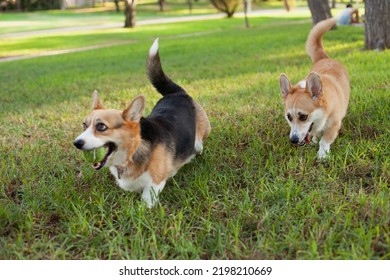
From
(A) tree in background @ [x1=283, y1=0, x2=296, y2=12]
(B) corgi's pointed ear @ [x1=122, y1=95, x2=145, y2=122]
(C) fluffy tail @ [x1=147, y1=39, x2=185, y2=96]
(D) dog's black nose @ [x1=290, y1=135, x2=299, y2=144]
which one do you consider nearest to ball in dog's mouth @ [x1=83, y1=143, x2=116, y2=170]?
(B) corgi's pointed ear @ [x1=122, y1=95, x2=145, y2=122]

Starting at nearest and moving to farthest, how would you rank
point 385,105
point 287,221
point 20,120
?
point 287,221
point 385,105
point 20,120

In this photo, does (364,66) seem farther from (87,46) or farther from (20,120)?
(87,46)

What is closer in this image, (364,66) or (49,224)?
(49,224)

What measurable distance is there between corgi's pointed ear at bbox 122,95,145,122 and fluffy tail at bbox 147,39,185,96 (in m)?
0.95

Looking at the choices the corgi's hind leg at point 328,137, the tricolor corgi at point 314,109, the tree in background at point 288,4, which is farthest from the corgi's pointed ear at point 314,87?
the tree in background at point 288,4

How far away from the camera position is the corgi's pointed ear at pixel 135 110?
2998 mm

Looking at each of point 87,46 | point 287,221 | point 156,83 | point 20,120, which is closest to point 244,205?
point 287,221

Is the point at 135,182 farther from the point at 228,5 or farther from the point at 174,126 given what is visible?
the point at 228,5

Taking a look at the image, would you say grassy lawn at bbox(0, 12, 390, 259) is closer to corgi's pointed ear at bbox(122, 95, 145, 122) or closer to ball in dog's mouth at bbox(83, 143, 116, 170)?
ball in dog's mouth at bbox(83, 143, 116, 170)

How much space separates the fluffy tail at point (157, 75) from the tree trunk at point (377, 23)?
5869 millimetres

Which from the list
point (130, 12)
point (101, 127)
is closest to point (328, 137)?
point (101, 127)
